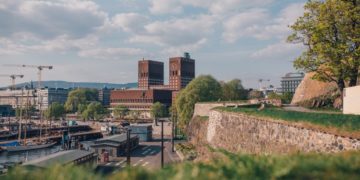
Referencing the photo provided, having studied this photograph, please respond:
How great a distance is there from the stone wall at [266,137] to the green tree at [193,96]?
35820 millimetres

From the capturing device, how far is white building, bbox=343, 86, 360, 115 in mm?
27609

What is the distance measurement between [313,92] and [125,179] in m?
42.0

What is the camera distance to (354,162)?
9.28 metres

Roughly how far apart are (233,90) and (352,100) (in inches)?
3257

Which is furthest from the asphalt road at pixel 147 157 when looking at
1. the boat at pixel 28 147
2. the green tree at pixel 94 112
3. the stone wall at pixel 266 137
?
the green tree at pixel 94 112

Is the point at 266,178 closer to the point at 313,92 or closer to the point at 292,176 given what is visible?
the point at 292,176

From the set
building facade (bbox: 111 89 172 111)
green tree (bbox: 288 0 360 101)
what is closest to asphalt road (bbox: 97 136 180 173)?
green tree (bbox: 288 0 360 101)

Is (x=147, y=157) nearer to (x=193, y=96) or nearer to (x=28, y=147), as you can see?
(x=193, y=96)

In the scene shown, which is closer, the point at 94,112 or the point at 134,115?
the point at 94,112

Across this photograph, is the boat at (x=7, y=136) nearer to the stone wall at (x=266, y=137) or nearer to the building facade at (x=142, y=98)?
the building facade at (x=142, y=98)

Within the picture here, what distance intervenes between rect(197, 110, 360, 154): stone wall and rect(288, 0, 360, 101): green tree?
8.68m

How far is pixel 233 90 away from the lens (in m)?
111

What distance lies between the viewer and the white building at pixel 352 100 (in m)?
27.6

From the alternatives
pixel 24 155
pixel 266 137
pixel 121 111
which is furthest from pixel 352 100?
pixel 121 111
